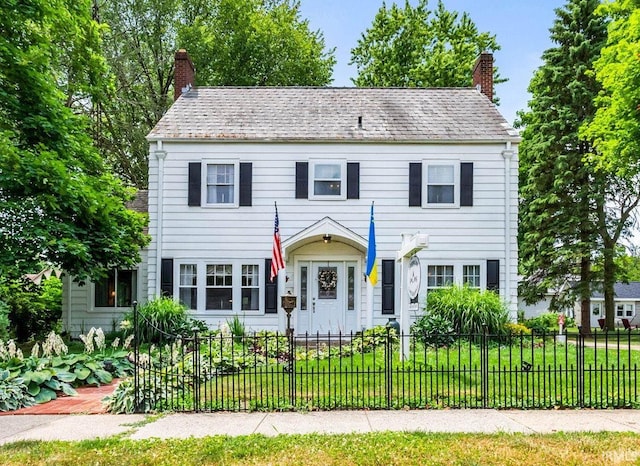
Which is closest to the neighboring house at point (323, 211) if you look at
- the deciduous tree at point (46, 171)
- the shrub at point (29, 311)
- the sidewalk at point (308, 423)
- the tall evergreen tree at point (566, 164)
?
the deciduous tree at point (46, 171)

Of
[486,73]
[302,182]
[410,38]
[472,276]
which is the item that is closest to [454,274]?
[472,276]

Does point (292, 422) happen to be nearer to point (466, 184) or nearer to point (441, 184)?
point (441, 184)

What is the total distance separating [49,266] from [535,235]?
18.7m

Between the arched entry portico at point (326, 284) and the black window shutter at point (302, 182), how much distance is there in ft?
4.42

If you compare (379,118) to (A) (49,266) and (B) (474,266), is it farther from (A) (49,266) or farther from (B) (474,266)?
(A) (49,266)

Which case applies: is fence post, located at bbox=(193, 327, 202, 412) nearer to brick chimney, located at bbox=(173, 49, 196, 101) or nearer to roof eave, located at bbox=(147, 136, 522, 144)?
roof eave, located at bbox=(147, 136, 522, 144)

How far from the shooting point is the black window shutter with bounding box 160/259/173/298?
53.1ft

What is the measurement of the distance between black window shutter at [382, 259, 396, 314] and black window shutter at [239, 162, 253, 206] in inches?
168

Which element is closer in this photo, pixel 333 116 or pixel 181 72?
pixel 333 116

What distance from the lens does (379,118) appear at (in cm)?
1736

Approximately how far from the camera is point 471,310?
14.5 meters

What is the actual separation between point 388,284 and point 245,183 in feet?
16.2

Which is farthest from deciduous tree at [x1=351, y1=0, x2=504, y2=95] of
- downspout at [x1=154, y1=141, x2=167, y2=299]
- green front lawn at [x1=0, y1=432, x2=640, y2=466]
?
green front lawn at [x1=0, y1=432, x2=640, y2=466]

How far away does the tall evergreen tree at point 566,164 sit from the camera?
23125 millimetres
